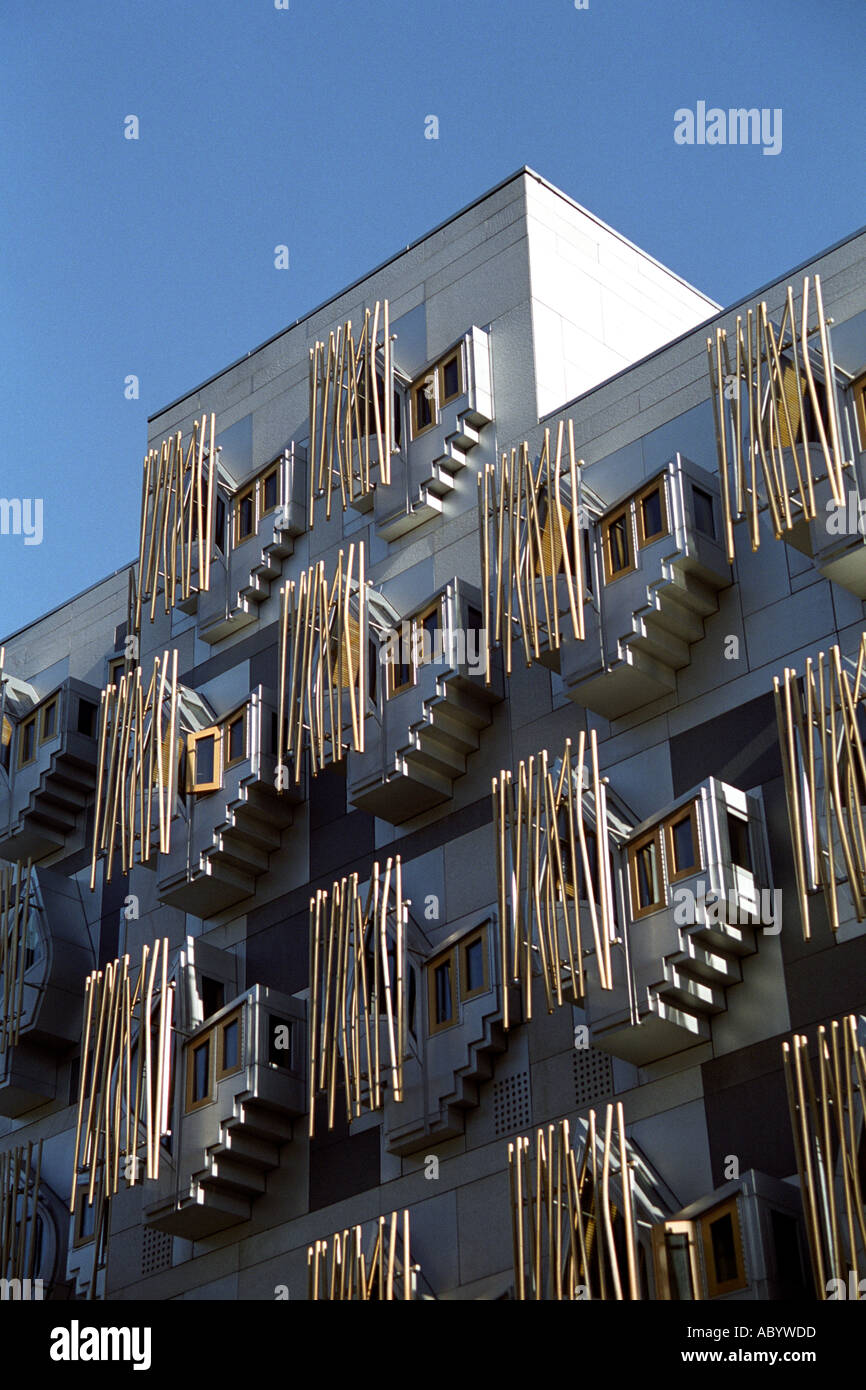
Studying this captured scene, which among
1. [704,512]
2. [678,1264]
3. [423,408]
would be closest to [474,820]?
[704,512]

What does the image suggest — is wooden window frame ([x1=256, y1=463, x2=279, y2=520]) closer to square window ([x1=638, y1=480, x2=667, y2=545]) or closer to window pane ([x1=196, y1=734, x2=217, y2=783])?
window pane ([x1=196, y1=734, x2=217, y2=783])

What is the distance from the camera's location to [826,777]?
16.3 m

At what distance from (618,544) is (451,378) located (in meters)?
4.56

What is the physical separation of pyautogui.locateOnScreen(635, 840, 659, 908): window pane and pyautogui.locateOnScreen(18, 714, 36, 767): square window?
1176cm

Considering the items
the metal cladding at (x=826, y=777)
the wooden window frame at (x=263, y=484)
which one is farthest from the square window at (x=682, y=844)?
the wooden window frame at (x=263, y=484)

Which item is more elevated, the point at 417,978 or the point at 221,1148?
the point at 417,978

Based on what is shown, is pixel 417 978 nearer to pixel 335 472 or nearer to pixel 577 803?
pixel 577 803

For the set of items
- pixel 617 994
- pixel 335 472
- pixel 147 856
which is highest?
pixel 335 472

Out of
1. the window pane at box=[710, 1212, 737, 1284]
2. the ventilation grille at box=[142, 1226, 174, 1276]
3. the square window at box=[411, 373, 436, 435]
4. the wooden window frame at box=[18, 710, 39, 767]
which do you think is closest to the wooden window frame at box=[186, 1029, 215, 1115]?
the ventilation grille at box=[142, 1226, 174, 1276]

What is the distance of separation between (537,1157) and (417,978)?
3368mm
